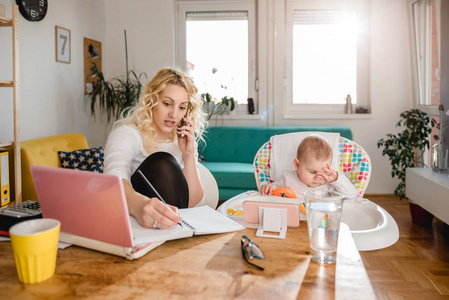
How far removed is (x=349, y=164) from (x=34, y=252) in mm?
1569

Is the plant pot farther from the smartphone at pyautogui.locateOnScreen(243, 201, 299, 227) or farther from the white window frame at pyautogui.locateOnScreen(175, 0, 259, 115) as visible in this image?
the smartphone at pyautogui.locateOnScreen(243, 201, 299, 227)

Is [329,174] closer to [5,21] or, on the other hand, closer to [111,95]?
[5,21]

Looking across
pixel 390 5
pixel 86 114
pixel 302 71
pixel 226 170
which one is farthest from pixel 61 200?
pixel 390 5

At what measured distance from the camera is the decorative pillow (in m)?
3.06

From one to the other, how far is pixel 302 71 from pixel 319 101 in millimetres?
414

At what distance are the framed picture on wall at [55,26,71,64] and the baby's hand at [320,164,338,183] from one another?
2.76m

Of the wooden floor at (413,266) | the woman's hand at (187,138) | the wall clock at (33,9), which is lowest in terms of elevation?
the wooden floor at (413,266)

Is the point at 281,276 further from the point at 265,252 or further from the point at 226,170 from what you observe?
the point at 226,170

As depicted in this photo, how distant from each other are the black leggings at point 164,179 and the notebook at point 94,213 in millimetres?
492

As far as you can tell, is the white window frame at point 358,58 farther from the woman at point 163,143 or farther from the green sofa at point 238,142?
the woman at point 163,143

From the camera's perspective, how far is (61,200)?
35.6 inches

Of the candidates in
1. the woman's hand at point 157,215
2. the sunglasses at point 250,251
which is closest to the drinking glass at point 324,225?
the sunglasses at point 250,251

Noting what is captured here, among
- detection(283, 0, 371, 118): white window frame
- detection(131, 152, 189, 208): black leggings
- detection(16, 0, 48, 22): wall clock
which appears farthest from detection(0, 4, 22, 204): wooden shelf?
detection(283, 0, 371, 118): white window frame

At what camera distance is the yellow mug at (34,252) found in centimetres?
74
